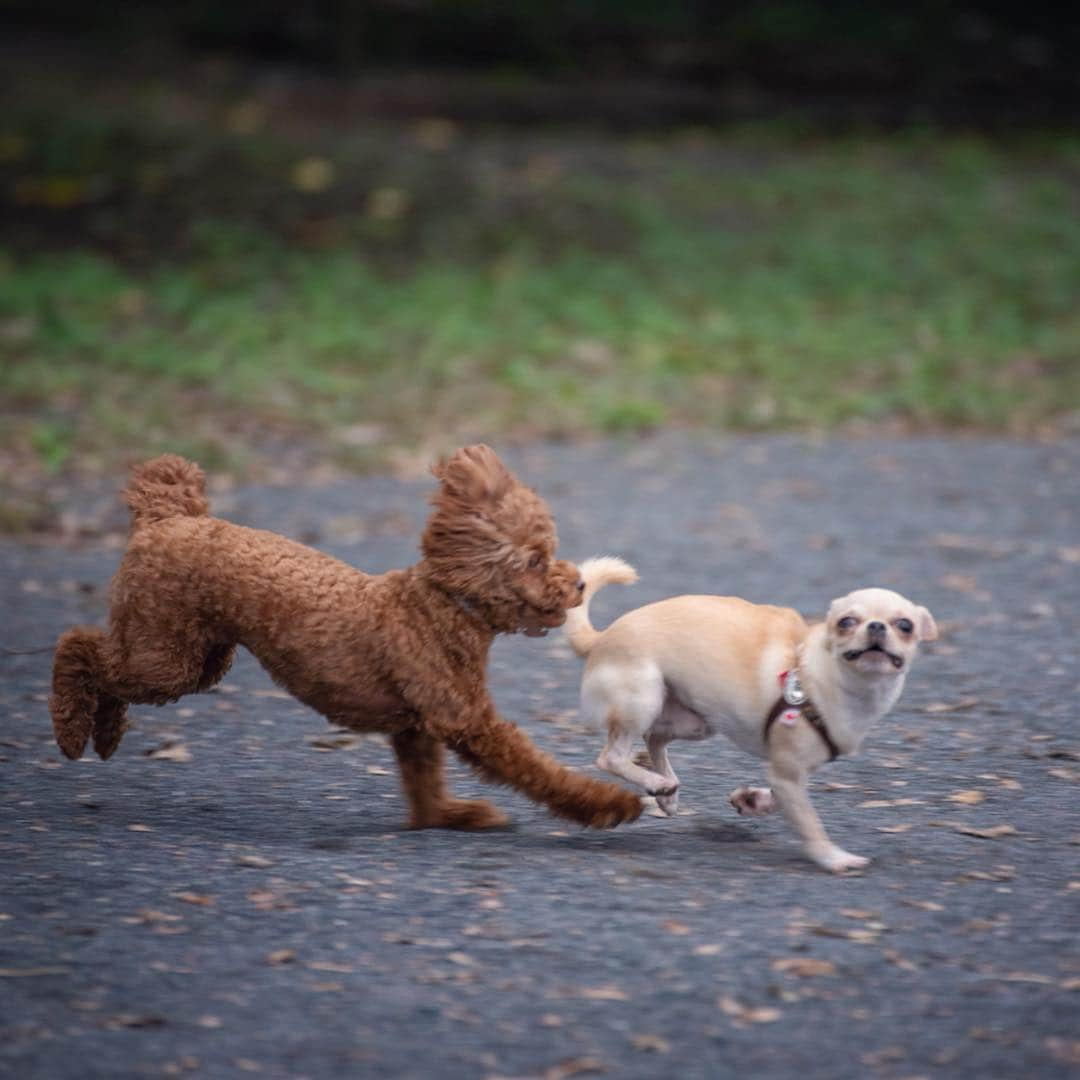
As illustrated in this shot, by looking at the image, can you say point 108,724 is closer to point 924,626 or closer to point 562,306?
point 924,626

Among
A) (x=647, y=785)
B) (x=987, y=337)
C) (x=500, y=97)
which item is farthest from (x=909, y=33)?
(x=647, y=785)

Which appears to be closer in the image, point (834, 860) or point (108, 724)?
point (834, 860)

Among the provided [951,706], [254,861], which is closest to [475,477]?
[254,861]

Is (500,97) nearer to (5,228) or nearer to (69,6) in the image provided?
(69,6)

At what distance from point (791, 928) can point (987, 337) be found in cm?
936

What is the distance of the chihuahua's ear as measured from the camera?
14.5 feet

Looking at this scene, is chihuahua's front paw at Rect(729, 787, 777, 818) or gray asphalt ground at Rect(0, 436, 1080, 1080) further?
chihuahua's front paw at Rect(729, 787, 777, 818)

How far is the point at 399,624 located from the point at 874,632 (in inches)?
51.1

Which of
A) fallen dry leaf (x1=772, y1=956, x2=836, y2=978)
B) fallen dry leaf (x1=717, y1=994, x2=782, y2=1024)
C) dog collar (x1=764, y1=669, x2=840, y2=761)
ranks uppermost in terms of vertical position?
dog collar (x1=764, y1=669, x2=840, y2=761)

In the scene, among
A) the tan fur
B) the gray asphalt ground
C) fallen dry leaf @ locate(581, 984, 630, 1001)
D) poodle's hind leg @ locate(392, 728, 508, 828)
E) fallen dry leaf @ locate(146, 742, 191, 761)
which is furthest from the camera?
fallen dry leaf @ locate(146, 742, 191, 761)

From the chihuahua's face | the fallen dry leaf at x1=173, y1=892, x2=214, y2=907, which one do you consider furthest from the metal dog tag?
the fallen dry leaf at x1=173, y1=892, x2=214, y2=907

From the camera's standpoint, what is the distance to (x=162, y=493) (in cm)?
486

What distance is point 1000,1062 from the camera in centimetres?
340

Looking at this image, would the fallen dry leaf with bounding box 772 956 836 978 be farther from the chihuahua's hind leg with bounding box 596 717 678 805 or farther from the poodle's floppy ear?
the poodle's floppy ear
